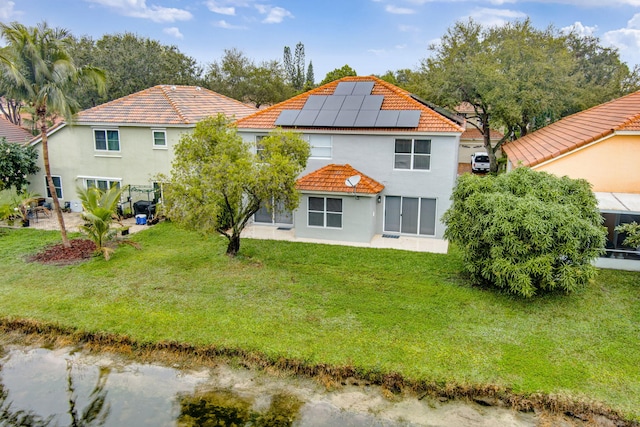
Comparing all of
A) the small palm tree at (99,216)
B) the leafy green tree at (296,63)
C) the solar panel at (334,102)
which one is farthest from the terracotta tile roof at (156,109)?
the leafy green tree at (296,63)

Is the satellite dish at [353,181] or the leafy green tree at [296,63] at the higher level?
the leafy green tree at [296,63]

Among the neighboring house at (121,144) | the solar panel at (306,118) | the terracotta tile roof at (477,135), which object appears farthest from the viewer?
the terracotta tile roof at (477,135)

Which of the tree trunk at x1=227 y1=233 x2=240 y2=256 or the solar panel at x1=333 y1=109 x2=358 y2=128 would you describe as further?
the solar panel at x1=333 y1=109 x2=358 y2=128

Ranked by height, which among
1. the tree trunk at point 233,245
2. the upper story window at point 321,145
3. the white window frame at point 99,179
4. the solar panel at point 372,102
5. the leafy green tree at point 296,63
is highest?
the leafy green tree at point 296,63

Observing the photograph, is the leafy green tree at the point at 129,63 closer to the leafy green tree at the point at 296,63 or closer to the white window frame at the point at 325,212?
the white window frame at the point at 325,212

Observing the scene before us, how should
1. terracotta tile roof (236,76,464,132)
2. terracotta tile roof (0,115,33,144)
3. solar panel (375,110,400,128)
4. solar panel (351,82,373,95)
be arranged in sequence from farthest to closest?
terracotta tile roof (0,115,33,144) < solar panel (351,82,373,95) < solar panel (375,110,400,128) < terracotta tile roof (236,76,464,132)

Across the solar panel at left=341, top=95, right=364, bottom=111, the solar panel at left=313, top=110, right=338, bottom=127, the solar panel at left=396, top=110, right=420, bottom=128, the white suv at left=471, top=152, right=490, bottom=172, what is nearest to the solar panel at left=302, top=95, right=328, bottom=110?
the solar panel at left=313, top=110, right=338, bottom=127

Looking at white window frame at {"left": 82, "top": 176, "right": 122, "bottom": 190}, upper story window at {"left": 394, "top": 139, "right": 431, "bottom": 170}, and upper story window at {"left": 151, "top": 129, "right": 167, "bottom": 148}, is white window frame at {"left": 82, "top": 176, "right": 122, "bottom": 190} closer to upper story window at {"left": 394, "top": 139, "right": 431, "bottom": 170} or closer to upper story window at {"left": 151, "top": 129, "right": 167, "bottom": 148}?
upper story window at {"left": 151, "top": 129, "right": 167, "bottom": 148}
